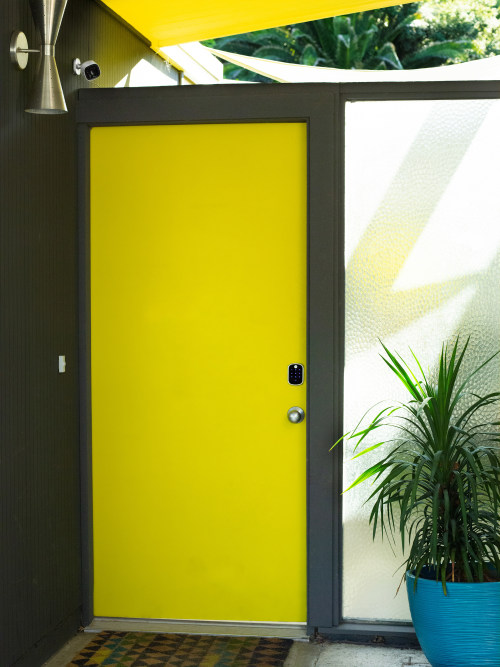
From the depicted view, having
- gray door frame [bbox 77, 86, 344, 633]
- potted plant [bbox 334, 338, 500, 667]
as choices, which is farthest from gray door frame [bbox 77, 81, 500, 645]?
potted plant [bbox 334, 338, 500, 667]

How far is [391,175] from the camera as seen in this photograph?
12.9ft

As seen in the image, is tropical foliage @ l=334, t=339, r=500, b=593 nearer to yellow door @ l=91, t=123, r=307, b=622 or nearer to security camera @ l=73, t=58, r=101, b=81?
yellow door @ l=91, t=123, r=307, b=622

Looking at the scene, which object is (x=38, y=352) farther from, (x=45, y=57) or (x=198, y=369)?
(x=45, y=57)

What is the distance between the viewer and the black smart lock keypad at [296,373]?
3994 mm

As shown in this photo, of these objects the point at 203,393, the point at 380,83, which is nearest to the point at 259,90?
the point at 380,83

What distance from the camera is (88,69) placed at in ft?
13.1

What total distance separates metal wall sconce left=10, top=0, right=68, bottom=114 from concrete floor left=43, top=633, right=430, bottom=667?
2.23m

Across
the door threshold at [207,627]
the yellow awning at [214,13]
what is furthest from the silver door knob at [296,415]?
the yellow awning at [214,13]

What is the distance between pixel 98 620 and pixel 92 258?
1.70m

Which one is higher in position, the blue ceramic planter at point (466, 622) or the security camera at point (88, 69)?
the security camera at point (88, 69)

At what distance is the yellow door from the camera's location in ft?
13.2

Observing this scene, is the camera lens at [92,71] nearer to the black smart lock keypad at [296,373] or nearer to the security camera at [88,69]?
the security camera at [88,69]

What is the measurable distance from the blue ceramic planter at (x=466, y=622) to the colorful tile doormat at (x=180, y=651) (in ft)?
2.35

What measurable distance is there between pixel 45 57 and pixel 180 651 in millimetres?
2489
